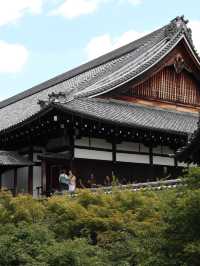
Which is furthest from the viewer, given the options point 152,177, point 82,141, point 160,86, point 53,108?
point 160,86

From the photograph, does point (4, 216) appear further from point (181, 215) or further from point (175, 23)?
point (175, 23)

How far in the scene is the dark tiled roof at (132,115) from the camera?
1935 cm

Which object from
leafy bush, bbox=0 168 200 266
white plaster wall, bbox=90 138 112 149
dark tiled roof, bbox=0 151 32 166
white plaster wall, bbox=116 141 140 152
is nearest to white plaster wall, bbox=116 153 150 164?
white plaster wall, bbox=116 141 140 152

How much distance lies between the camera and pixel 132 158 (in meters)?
21.3

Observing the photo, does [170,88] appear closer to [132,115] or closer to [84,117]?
[132,115]

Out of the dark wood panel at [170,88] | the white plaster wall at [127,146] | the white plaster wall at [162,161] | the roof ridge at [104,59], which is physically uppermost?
the roof ridge at [104,59]

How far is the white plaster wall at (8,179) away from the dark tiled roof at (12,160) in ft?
5.08

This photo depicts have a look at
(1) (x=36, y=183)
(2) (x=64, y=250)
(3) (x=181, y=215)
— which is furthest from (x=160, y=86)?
(3) (x=181, y=215)

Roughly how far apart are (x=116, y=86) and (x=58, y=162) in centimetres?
442

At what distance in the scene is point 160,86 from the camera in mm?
24766

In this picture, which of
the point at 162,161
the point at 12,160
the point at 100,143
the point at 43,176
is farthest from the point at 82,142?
the point at 162,161

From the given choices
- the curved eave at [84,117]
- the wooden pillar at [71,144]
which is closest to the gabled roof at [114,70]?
the wooden pillar at [71,144]

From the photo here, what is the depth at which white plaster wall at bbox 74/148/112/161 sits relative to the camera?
2012 cm

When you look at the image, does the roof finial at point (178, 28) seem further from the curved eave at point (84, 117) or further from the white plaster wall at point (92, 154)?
the white plaster wall at point (92, 154)
